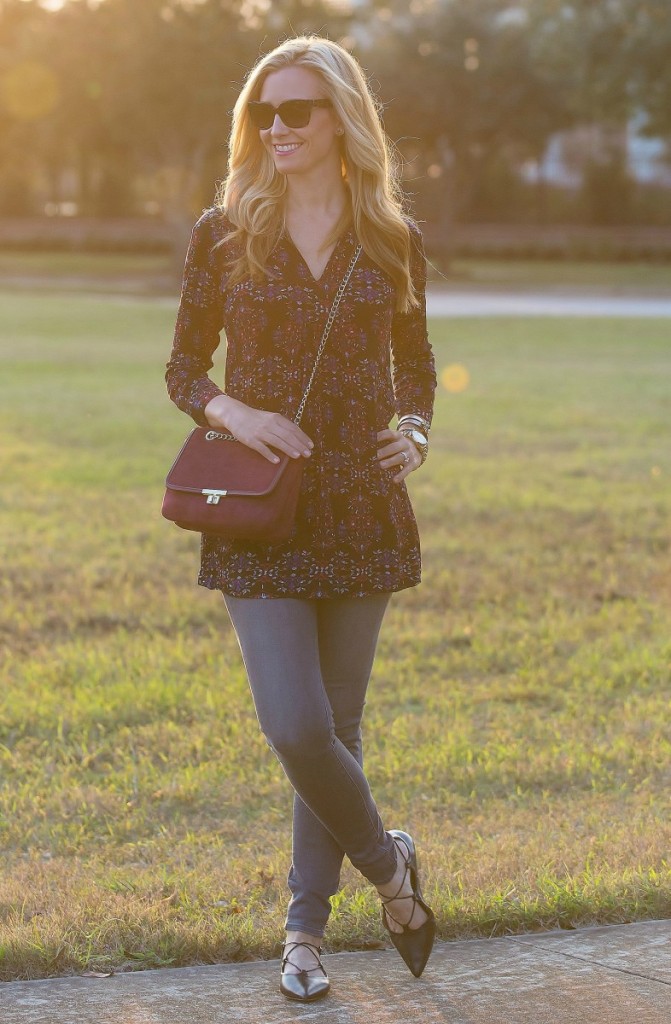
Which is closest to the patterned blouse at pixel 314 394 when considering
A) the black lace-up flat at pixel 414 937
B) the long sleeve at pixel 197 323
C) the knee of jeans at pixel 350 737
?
the long sleeve at pixel 197 323

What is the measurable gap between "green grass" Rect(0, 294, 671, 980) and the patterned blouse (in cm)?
98

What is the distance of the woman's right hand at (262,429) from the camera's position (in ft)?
10.5

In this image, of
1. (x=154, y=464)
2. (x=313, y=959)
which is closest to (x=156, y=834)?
(x=313, y=959)

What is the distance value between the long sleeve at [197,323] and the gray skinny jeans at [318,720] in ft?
1.55

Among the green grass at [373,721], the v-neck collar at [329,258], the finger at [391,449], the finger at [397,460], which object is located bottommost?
the green grass at [373,721]

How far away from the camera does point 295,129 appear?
3357mm

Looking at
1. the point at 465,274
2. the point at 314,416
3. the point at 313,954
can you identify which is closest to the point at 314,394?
the point at 314,416

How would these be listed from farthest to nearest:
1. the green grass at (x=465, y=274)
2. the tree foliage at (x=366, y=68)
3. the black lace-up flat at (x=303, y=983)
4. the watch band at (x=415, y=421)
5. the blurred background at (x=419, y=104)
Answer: the green grass at (x=465, y=274) → the blurred background at (x=419, y=104) → the tree foliage at (x=366, y=68) → the watch band at (x=415, y=421) → the black lace-up flat at (x=303, y=983)

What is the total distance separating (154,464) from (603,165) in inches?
1748

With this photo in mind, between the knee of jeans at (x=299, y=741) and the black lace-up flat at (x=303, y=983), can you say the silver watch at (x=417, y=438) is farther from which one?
the black lace-up flat at (x=303, y=983)

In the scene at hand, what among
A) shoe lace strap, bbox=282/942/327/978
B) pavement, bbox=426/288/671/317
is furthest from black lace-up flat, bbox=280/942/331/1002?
pavement, bbox=426/288/671/317

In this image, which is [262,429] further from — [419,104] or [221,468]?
[419,104]

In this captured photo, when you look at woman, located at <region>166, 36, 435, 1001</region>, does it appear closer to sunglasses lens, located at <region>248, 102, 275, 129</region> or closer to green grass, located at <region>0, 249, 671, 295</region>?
sunglasses lens, located at <region>248, 102, 275, 129</region>

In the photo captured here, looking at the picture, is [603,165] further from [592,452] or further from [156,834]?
[156,834]
